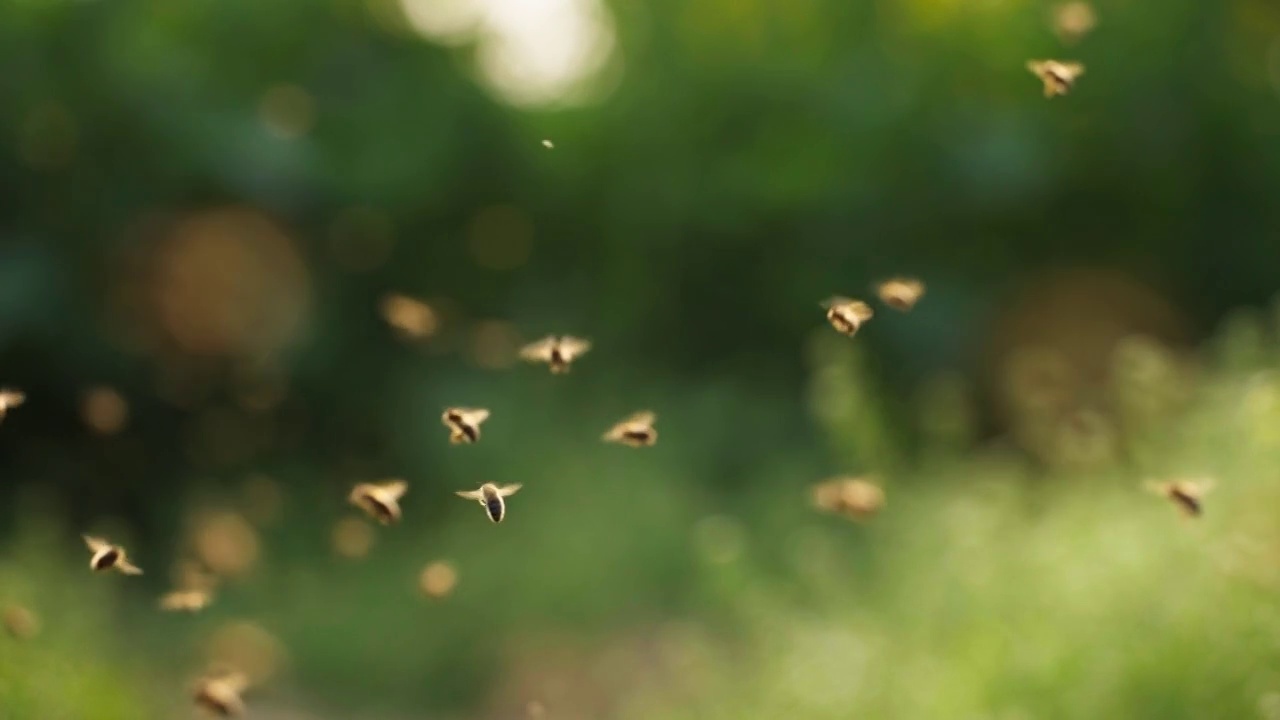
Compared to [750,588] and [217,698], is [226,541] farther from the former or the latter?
[217,698]

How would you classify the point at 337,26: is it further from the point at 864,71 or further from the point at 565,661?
the point at 565,661

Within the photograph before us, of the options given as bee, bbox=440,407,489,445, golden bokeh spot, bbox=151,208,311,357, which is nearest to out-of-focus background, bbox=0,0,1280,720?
golden bokeh spot, bbox=151,208,311,357

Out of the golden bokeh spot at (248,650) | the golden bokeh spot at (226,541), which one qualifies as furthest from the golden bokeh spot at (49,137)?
the golden bokeh spot at (248,650)

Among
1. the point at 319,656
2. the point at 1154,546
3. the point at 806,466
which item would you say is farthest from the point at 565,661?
the point at 1154,546

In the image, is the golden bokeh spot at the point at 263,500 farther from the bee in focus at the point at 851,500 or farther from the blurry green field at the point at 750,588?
the bee in focus at the point at 851,500

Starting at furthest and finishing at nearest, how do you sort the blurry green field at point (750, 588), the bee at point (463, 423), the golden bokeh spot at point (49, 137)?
the golden bokeh spot at point (49, 137)
the blurry green field at point (750, 588)
the bee at point (463, 423)

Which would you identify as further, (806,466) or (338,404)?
(338,404)
